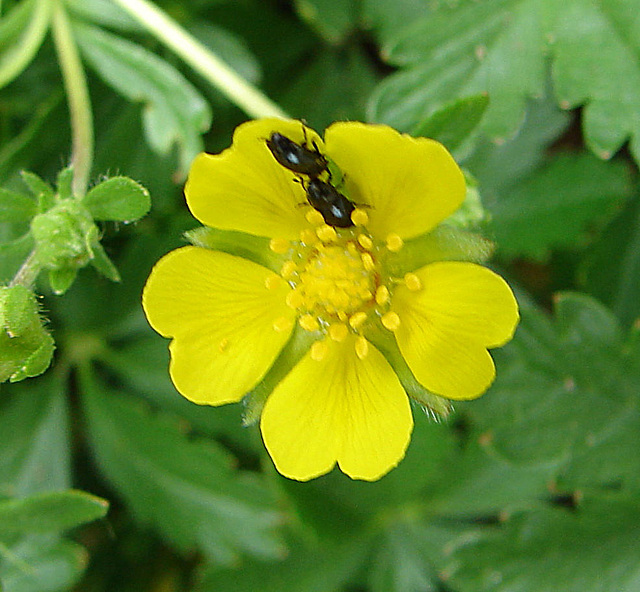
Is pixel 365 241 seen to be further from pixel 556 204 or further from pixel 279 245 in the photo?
pixel 556 204

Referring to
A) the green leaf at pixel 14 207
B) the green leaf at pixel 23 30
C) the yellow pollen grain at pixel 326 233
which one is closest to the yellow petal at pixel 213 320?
the yellow pollen grain at pixel 326 233

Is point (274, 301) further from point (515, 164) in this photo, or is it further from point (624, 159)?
point (624, 159)

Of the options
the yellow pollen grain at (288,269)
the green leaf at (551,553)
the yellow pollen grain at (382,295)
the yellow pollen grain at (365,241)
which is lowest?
the green leaf at (551,553)

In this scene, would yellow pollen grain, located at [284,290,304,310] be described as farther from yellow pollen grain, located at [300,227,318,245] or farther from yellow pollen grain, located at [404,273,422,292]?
yellow pollen grain, located at [404,273,422,292]

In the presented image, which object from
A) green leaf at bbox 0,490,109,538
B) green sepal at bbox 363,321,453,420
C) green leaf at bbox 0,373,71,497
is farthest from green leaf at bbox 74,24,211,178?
green leaf at bbox 0,373,71,497

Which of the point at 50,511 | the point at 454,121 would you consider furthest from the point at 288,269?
the point at 50,511

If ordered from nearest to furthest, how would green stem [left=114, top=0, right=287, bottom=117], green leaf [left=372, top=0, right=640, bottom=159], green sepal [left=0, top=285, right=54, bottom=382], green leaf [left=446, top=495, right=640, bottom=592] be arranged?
green sepal [left=0, top=285, right=54, bottom=382]
green leaf [left=372, top=0, right=640, bottom=159]
green stem [left=114, top=0, right=287, bottom=117]
green leaf [left=446, top=495, right=640, bottom=592]

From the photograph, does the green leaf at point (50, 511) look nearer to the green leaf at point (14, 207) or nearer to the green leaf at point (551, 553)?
the green leaf at point (14, 207)
